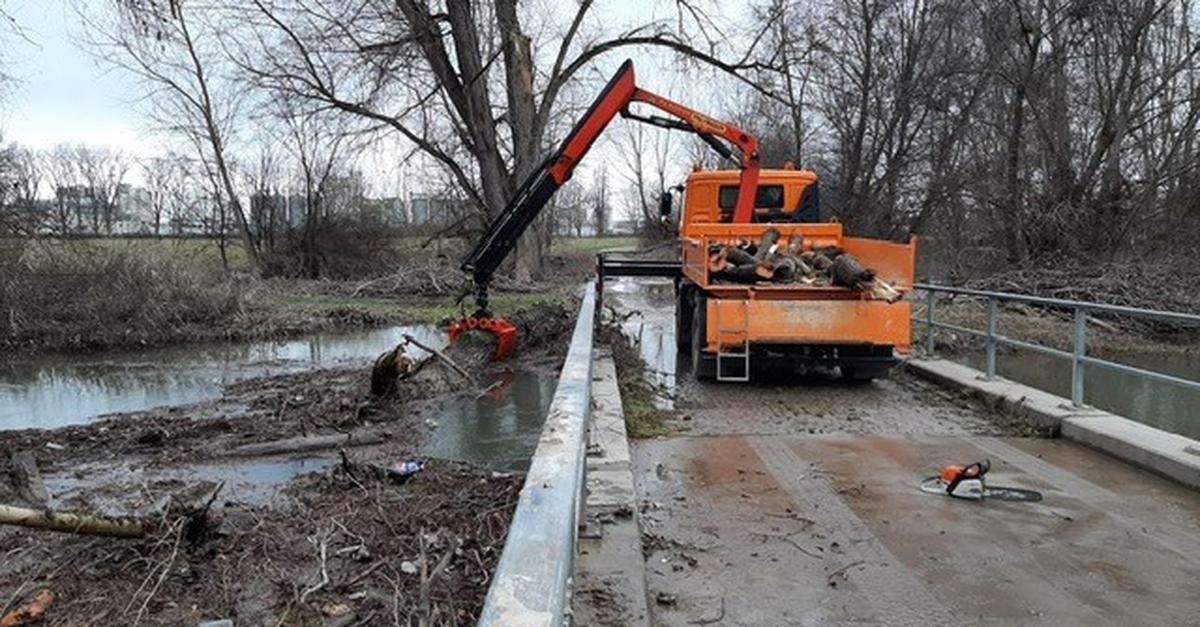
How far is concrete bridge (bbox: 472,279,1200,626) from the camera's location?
3520 millimetres

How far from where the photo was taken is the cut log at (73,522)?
480 cm

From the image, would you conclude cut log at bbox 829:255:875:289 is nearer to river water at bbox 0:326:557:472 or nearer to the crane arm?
the crane arm

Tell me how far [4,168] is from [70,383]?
6.37 meters

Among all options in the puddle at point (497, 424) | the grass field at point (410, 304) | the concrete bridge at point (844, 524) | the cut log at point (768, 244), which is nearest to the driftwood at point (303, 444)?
the puddle at point (497, 424)

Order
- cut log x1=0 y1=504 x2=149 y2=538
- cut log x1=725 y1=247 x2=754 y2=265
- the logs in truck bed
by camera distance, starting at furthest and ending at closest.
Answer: cut log x1=725 y1=247 x2=754 y2=265, the logs in truck bed, cut log x1=0 y1=504 x2=149 y2=538

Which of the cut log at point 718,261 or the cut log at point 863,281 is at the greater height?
the cut log at point 718,261

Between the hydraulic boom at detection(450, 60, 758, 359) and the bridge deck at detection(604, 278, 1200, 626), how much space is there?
5.85 metres

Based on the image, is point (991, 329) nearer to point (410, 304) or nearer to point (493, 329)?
point (493, 329)

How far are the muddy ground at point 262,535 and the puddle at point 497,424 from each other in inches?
13.7

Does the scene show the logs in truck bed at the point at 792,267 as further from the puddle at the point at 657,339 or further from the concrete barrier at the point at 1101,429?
the puddle at the point at 657,339

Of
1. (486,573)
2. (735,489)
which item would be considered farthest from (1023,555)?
(486,573)

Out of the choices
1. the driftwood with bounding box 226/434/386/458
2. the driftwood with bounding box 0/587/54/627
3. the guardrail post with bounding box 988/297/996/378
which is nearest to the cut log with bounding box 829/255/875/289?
the guardrail post with bounding box 988/297/996/378

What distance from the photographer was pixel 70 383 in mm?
13906

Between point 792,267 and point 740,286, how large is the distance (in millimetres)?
865
